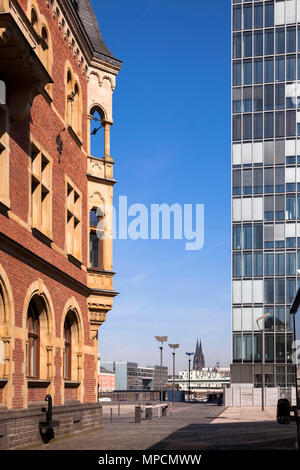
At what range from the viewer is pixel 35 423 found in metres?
18.7

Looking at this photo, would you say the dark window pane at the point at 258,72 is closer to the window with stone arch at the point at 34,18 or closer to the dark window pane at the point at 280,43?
the dark window pane at the point at 280,43

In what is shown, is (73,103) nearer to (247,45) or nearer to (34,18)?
(34,18)

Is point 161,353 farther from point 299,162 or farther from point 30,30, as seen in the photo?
point 30,30

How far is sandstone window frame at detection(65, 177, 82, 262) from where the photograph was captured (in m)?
23.5

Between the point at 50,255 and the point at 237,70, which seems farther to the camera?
the point at 237,70

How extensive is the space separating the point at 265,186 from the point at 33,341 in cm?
6515

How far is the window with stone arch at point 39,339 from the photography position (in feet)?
64.8

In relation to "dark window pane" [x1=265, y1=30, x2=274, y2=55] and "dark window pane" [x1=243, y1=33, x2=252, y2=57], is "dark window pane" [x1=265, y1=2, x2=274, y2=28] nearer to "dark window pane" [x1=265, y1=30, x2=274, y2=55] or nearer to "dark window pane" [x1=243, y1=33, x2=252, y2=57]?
"dark window pane" [x1=265, y1=30, x2=274, y2=55]

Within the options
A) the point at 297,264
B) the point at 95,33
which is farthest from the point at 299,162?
the point at 95,33

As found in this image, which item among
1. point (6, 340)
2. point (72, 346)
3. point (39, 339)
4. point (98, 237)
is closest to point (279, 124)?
point (98, 237)

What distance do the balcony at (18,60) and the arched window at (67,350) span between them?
8.67 meters
